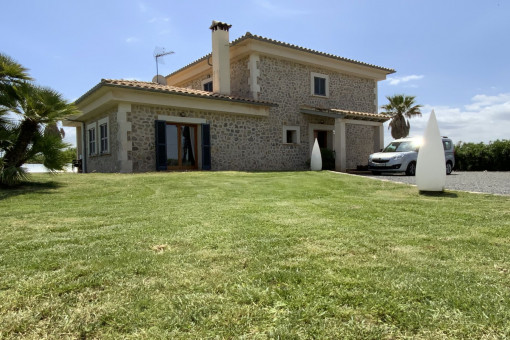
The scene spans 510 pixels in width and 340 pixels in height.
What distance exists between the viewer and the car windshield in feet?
44.8

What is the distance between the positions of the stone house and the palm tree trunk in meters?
3.20

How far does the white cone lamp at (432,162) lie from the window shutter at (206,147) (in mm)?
8152

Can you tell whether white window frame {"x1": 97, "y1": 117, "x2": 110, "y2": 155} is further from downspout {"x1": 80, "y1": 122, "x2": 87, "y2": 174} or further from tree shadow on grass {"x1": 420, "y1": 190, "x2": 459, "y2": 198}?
tree shadow on grass {"x1": 420, "y1": 190, "x2": 459, "y2": 198}

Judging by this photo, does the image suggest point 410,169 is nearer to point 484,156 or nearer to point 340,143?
point 340,143

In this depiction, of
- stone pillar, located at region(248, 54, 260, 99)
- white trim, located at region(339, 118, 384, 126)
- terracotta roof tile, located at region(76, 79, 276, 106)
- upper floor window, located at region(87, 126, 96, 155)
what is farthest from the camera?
white trim, located at region(339, 118, 384, 126)

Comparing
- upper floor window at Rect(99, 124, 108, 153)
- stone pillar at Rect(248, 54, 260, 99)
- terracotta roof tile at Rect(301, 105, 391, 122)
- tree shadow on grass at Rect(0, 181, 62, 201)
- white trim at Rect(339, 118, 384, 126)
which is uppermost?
stone pillar at Rect(248, 54, 260, 99)

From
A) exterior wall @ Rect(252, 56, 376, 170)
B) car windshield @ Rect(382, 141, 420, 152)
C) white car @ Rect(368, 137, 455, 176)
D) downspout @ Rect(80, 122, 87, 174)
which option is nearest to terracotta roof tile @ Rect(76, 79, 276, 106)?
exterior wall @ Rect(252, 56, 376, 170)

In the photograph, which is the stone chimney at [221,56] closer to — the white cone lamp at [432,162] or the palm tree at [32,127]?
the palm tree at [32,127]

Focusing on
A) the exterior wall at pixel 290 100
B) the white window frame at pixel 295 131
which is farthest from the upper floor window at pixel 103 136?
the white window frame at pixel 295 131

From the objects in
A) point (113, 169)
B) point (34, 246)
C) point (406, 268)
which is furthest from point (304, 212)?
point (113, 169)

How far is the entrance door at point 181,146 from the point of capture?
42.4 ft

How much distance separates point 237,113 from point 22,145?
8063 millimetres

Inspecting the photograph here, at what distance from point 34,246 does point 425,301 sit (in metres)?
3.37

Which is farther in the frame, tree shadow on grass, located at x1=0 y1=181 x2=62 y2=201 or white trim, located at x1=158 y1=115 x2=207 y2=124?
white trim, located at x1=158 y1=115 x2=207 y2=124
